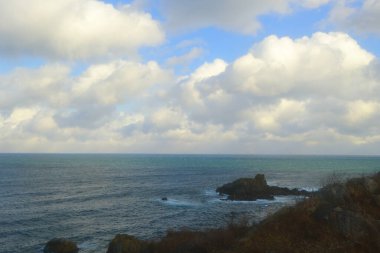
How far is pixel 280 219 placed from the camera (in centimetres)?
2652

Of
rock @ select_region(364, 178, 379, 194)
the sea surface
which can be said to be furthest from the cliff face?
the sea surface

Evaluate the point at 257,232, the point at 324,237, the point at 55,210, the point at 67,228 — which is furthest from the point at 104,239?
the point at 324,237

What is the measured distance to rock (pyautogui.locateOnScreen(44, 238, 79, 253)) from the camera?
42.3 m

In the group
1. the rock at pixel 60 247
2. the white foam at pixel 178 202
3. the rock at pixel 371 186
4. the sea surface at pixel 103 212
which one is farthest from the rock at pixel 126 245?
the white foam at pixel 178 202

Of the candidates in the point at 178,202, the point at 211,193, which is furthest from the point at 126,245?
the point at 211,193

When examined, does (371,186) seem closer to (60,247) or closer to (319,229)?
(319,229)

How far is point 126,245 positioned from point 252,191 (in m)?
55.2

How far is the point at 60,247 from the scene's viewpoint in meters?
42.4

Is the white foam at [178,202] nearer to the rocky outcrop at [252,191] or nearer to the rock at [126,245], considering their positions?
the rocky outcrop at [252,191]

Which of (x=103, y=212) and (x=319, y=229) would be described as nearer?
(x=319, y=229)

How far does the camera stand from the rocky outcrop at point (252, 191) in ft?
282

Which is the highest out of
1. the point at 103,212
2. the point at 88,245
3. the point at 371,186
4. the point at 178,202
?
the point at 371,186

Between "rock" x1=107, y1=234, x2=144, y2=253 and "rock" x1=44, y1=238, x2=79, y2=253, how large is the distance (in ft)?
A: 22.7

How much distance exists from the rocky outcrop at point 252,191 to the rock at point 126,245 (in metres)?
48.8
